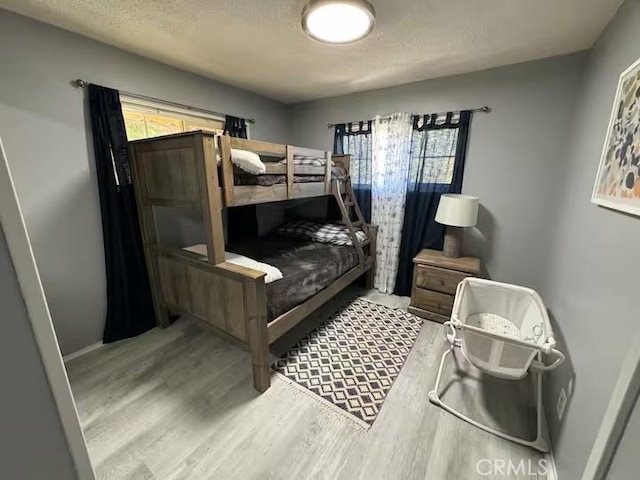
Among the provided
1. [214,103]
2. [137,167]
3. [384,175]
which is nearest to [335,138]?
[384,175]

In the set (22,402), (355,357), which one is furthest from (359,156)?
(22,402)

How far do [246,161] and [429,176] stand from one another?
2.04 meters

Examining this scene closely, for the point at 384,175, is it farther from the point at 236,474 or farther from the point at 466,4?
the point at 236,474

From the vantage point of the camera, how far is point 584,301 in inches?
53.1

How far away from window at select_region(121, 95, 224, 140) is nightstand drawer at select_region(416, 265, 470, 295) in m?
2.34

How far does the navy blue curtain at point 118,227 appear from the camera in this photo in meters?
2.00

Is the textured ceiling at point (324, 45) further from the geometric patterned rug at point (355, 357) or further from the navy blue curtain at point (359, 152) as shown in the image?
the geometric patterned rug at point (355, 357)

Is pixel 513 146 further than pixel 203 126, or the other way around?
pixel 203 126

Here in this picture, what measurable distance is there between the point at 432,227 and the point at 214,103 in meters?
2.71

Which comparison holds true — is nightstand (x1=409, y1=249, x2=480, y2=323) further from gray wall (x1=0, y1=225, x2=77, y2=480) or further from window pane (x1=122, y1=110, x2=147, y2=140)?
window pane (x1=122, y1=110, x2=147, y2=140)

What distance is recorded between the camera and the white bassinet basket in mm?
1430

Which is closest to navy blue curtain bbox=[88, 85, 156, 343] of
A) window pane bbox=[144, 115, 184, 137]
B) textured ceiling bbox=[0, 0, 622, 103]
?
window pane bbox=[144, 115, 184, 137]

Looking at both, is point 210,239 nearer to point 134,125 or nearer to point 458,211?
point 134,125

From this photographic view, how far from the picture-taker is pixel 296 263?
2389 millimetres
